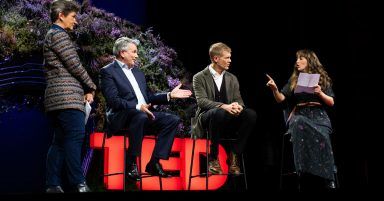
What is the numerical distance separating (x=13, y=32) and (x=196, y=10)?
2.73m

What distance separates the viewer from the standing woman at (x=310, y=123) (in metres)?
5.48

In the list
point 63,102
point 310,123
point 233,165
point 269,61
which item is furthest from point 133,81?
point 269,61

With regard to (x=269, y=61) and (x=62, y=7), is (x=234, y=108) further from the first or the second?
(x=269, y=61)

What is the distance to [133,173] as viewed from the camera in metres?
4.96

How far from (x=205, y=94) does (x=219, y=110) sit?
430 mm

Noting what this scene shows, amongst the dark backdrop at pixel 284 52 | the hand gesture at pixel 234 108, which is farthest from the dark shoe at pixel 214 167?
the dark backdrop at pixel 284 52

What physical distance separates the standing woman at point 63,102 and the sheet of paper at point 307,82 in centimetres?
209

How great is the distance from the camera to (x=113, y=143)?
19.6 ft

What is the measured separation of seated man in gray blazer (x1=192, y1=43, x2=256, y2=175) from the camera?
17.5ft

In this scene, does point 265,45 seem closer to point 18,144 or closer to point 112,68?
point 112,68

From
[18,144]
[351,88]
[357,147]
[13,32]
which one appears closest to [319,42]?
[351,88]

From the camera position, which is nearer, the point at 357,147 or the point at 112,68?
the point at 112,68

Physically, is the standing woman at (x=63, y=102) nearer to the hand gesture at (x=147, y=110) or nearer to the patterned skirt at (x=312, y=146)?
the hand gesture at (x=147, y=110)

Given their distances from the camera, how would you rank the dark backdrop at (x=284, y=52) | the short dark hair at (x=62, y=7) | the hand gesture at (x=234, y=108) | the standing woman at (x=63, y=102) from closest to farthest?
the standing woman at (x=63, y=102) → the short dark hair at (x=62, y=7) → the hand gesture at (x=234, y=108) → the dark backdrop at (x=284, y=52)
